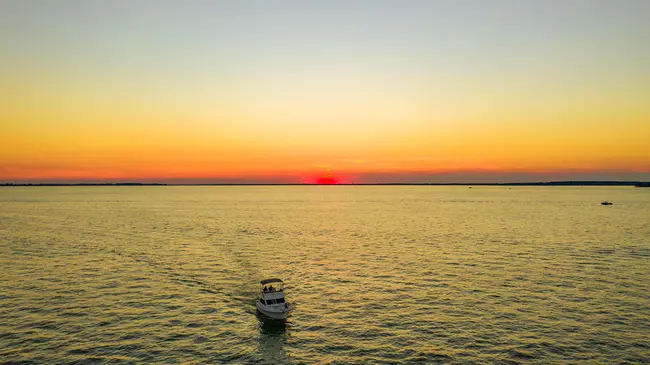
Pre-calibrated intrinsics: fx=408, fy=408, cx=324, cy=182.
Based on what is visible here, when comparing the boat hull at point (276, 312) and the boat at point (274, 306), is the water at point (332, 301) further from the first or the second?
the boat at point (274, 306)

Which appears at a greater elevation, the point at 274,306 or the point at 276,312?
the point at 274,306

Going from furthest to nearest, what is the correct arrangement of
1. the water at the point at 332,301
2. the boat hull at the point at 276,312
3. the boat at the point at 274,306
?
the boat at the point at 274,306 < the boat hull at the point at 276,312 < the water at the point at 332,301

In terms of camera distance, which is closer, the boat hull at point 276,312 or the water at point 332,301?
the water at point 332,301

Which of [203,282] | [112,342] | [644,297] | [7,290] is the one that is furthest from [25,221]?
[644,297]

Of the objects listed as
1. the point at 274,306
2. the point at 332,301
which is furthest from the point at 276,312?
the point at 332,301

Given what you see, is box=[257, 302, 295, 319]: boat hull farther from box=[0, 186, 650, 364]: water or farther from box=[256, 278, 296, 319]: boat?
box=[0, 186, 650, 364]: water

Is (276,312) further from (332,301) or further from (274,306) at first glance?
(332,301)

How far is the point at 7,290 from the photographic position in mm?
62781

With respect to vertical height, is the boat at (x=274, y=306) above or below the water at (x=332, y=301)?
above

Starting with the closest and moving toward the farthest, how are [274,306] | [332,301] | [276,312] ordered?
1. [276,312]
2. [274,306]
3. [332,301]

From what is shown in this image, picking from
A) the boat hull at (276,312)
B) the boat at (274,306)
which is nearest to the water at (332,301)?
the boat hull at (276,312)

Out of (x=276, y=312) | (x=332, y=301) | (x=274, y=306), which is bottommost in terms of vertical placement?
(x=332, y=301)

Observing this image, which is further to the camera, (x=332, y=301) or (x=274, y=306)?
(x=332, y=301)

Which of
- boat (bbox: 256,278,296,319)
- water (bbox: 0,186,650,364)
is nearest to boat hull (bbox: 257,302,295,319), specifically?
boat (bbox: 256,278,296,319)
